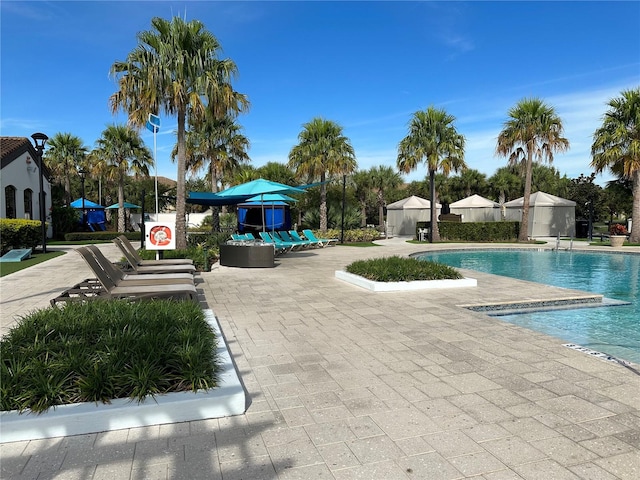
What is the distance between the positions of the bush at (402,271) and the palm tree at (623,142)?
1771 centimetres

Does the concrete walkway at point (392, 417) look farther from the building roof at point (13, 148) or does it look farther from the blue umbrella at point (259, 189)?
the building roof at point (13, 148)

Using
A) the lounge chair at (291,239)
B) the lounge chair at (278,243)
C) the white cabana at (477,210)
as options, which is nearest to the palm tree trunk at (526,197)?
the white cabana at (477,210)

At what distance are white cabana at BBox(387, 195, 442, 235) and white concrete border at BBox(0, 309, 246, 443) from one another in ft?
98.8

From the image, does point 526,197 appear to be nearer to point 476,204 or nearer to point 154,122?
point 476,204

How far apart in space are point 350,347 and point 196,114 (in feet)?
38.4

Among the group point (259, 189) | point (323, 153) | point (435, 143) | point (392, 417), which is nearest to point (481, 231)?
point (435, 143)

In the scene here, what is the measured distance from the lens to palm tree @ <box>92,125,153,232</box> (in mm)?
27234

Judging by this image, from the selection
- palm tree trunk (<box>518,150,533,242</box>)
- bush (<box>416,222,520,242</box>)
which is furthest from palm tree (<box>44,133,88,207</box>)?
palm tree trunk (<box>518,150,533,242</box>)

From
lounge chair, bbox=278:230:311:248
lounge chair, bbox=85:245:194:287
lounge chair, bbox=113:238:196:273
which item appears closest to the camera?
lounge chair, bbox=85:245:194:287

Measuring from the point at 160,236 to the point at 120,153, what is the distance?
20317mm

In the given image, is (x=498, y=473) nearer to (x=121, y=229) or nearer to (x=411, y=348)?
(x=411, y=348)

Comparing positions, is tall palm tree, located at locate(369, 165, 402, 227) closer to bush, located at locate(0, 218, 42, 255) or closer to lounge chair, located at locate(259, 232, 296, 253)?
lounge chair, located at locate(259, 232, 296, 253)

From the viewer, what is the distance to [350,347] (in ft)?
15.3

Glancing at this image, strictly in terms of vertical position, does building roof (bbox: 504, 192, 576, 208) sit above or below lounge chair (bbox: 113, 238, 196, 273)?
above
